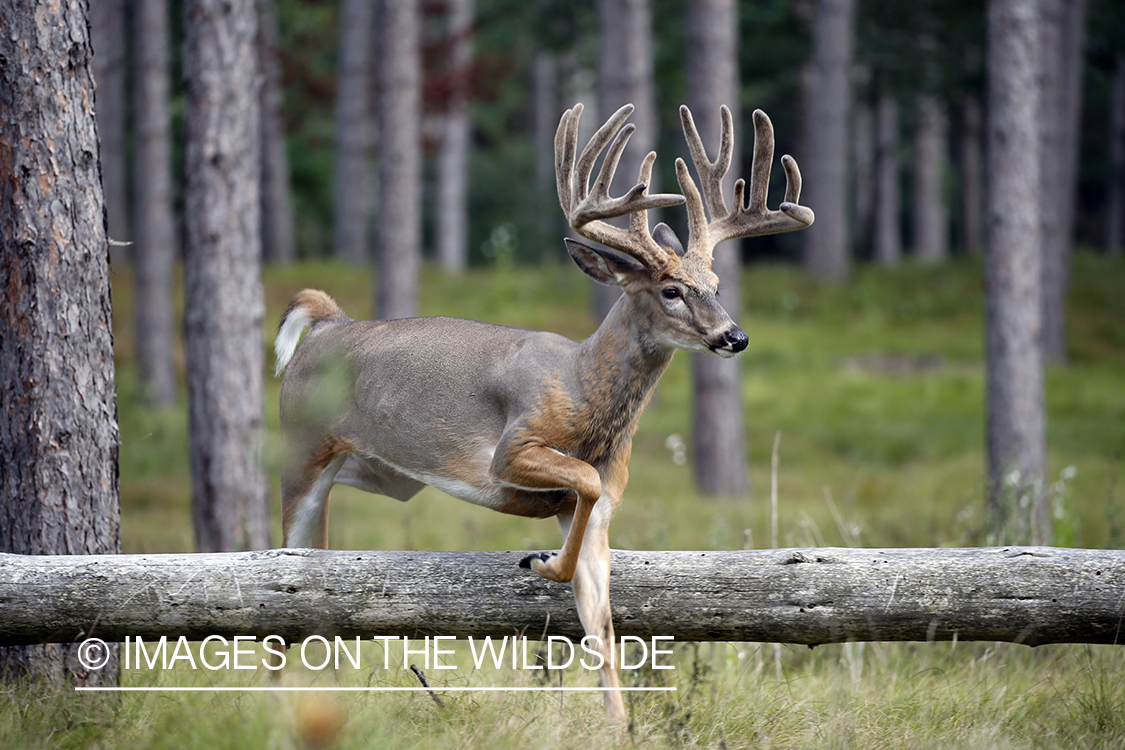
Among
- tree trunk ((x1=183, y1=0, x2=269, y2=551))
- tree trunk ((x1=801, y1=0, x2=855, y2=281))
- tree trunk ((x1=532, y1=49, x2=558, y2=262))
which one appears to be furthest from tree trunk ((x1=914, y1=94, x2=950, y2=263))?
tree trunk ((x1=183, y1=0, x2=269, y2=551))

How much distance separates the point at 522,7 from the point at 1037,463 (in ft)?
61.4

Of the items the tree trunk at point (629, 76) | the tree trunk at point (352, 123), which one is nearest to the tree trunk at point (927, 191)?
the tree trunk at point (352, 123)

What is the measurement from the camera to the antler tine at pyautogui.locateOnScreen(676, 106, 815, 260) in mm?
4078

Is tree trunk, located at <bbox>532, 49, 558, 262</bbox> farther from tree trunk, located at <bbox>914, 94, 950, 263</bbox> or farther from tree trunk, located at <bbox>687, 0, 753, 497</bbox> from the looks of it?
tree trunk, located at <bbox>687, 0, 753, 497</bbox>

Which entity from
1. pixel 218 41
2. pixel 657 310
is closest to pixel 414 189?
pixel 218 41

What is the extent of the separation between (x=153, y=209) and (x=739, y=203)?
1194 cm

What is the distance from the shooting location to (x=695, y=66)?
1012cm

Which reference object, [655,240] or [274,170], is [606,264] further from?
[274,170]

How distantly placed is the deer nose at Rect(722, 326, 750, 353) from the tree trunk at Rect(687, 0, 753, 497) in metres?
6.20

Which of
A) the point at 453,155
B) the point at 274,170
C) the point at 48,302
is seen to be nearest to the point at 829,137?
the point at 453,155

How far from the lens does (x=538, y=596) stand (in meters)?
4.06

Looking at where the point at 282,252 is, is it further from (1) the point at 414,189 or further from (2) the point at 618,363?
(2) the point at 618,363

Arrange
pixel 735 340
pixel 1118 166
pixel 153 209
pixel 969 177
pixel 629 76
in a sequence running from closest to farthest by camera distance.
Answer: pixel 735 340, pixel 629 76, pixel 153 209, pixel 1118 166, pixel 969 177

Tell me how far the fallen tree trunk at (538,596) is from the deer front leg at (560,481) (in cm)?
25
